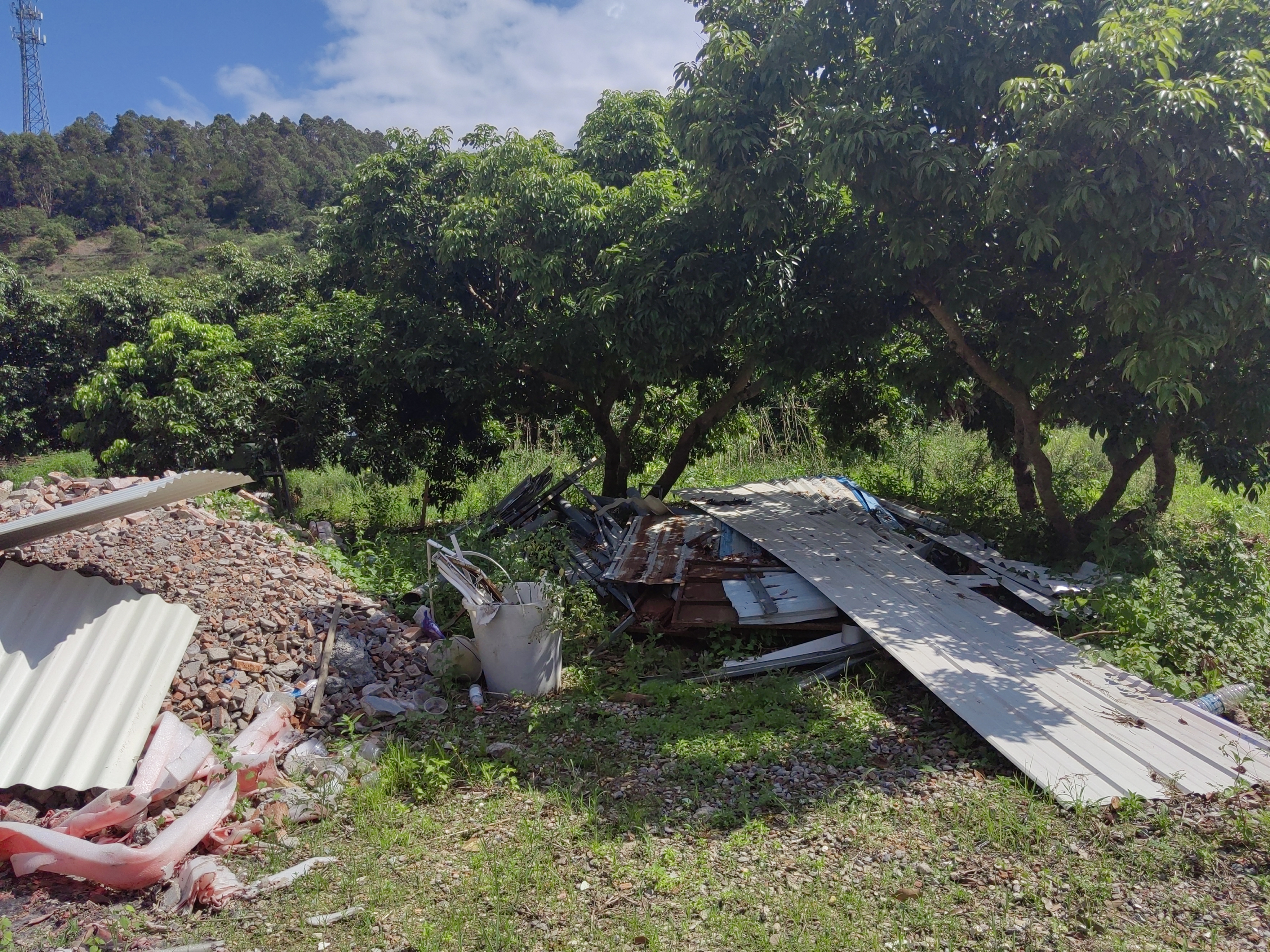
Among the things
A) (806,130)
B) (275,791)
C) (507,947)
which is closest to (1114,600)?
(806,130)

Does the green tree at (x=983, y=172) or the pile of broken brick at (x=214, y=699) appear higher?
the green tree at (x=983, y=172)

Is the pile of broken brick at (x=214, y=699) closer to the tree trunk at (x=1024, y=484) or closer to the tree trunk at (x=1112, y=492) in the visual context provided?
the tree trunk at (x=1112, y=492)

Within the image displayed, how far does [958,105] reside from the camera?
5.93 meters

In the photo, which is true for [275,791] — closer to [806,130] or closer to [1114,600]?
[1114,600]

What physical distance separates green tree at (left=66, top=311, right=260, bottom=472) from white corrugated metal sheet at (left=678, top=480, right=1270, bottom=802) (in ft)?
21.7

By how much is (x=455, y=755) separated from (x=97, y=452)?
10356 millimetres

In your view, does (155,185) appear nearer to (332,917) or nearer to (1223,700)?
(332,917)

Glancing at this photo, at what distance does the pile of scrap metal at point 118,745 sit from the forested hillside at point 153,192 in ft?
82.6

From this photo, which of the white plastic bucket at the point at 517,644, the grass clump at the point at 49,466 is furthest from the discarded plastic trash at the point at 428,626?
the grass clump at the point at 49,466

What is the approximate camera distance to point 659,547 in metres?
7.06

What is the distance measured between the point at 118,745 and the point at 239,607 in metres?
1.59

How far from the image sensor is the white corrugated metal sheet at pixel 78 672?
3916 millimetres

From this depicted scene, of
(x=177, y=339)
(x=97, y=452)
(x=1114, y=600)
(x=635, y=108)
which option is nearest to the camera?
(x=1114, y=600)

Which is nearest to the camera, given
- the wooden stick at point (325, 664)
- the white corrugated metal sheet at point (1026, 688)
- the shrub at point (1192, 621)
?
the white corrugated metal sheet at point (1026, 688)
